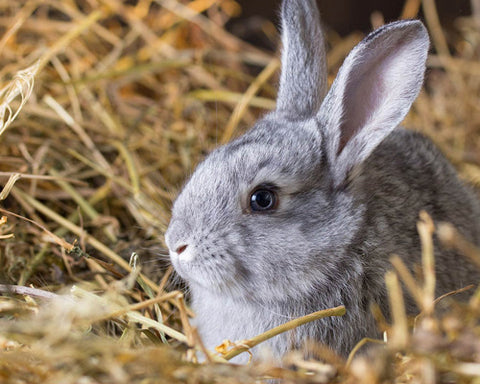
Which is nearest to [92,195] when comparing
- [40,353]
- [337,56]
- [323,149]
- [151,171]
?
[151,171]

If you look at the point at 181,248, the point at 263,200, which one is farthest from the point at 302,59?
the point at 181,248

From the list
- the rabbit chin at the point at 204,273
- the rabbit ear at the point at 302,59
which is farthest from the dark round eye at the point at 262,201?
the rabbit ear at the point at 302,59

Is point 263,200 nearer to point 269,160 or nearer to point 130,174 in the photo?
point 269,160

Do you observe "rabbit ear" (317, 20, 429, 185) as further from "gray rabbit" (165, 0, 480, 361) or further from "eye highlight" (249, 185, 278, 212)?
"eye highlight" (249, 185, 278, 212)

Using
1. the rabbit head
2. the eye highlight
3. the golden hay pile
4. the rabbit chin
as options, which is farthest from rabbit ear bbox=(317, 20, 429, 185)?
the rabbit chin

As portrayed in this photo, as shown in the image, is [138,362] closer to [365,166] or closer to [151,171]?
[365,166]

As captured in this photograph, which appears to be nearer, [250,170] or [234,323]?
[250,170]
